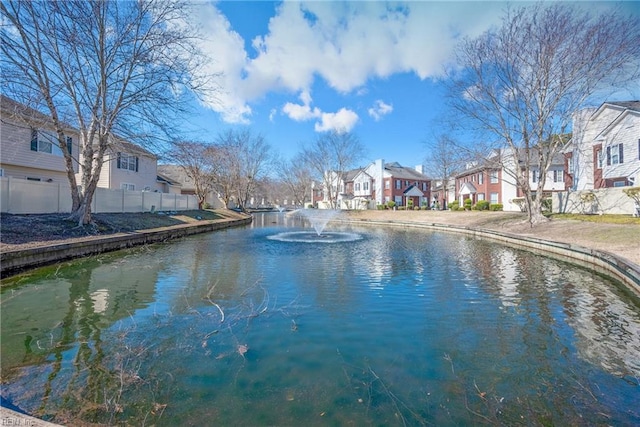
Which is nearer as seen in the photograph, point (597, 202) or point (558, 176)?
point (597, 202)

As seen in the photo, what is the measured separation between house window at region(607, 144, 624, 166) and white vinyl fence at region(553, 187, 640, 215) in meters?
4.66

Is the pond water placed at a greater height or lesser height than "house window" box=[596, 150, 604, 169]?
lesser

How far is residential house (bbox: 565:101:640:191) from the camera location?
22.5 metres

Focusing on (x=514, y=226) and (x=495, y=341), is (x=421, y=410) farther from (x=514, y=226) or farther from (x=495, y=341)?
(x=514, y=226)

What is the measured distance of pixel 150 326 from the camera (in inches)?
215

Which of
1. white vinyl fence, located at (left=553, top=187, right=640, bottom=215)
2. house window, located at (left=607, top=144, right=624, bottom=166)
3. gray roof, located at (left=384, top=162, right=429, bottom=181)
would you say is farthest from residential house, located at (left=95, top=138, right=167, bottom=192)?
gray roof, located at (left=384, top=162, right=429, bottom=181)

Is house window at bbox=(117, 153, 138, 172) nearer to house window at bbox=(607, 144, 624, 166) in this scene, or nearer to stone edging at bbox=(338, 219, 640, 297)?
stone edging at bbox=(338, 219, 640, 297)

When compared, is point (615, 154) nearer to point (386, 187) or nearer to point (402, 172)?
point (386, 187)

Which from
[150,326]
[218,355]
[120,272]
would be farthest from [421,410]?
[120,272]

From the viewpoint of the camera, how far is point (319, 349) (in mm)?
4688

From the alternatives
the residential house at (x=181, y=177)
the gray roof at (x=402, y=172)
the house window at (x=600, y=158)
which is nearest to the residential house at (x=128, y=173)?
the residential house at (x=181, y=177)

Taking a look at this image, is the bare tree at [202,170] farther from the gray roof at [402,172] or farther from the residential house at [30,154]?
the gray roof at [402,172]

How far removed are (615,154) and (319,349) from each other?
3067cm

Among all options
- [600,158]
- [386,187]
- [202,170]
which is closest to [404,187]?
[386,187]
